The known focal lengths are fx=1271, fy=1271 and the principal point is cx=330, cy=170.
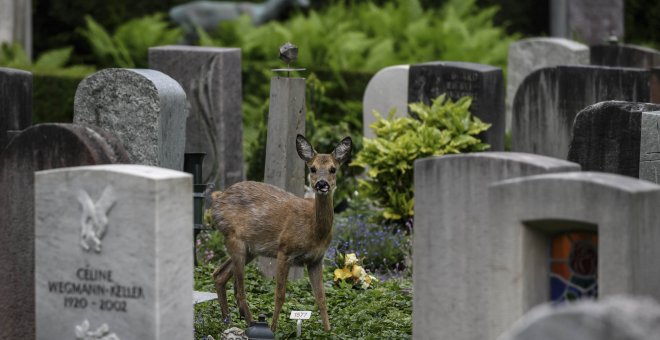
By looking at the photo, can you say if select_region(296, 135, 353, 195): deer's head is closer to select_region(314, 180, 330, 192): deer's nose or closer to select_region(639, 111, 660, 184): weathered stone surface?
select_region(314, 180, 330, 192): deer's nose

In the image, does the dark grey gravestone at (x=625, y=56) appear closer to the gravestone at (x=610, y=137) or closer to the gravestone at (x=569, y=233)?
the gravestone at (x=610, y=137)

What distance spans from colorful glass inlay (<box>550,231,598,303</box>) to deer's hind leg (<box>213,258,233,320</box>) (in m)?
2.83

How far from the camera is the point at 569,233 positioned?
655cm

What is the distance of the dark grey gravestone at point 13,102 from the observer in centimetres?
873

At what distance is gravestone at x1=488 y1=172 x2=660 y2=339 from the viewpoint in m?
6.21

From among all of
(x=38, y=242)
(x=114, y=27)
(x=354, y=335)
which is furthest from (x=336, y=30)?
(x=38, y=242)

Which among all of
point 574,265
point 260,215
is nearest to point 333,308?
point 260,215

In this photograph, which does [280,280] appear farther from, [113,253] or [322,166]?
[113,253]

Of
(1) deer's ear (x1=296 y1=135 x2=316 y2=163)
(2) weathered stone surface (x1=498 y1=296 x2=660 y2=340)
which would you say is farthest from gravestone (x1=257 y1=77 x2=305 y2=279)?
(2) weathered stone surface (x1=498 y1=296 x2=660 y2=340)

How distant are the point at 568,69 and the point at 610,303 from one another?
329 inches

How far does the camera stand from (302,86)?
1024 centimetres

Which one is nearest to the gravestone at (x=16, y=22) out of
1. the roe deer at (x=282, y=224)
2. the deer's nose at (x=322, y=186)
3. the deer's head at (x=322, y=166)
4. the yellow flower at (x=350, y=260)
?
the yellow flower at (x=350, y=260)

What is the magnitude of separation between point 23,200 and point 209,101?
238 inches

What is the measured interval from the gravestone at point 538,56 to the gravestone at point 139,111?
7.27 meters
